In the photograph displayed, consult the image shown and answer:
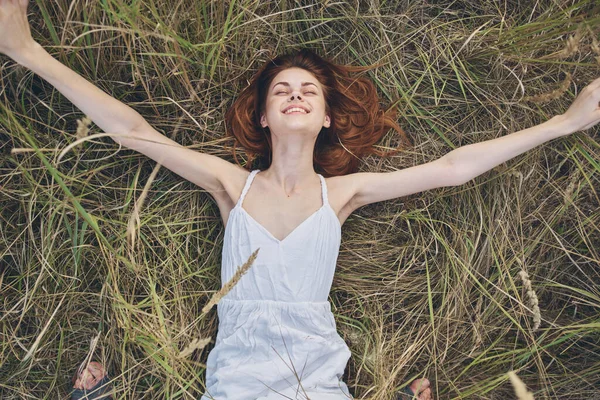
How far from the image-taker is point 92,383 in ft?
9.53

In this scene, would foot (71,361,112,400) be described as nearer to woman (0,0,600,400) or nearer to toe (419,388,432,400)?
woman (0,0,600,400)

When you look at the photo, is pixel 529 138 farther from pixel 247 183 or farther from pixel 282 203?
pixel 247 183

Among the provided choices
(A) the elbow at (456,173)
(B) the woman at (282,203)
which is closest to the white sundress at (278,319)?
(B) the woman at (282,203)

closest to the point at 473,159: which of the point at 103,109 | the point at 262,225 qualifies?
the point at 262,225

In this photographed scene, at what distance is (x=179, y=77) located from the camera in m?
3.02

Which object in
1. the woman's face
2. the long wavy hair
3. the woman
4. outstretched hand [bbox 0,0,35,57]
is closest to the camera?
outstretched hand [bbox 0,0,35,57]

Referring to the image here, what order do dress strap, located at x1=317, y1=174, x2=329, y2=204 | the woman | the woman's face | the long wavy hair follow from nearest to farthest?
the woman → the woman's face → dress strap, located at x1=317, y1=174, x2=329, y2=204 → the long wavy hair

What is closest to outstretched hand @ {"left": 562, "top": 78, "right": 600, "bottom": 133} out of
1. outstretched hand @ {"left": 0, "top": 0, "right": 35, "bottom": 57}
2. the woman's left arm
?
the woman's left arm

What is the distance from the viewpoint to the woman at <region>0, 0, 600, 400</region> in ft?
8.71

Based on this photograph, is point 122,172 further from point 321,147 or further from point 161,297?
point 321,147

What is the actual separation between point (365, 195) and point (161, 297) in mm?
1194

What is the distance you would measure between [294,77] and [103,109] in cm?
95

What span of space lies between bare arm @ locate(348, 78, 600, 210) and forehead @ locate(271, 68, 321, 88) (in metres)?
0.55

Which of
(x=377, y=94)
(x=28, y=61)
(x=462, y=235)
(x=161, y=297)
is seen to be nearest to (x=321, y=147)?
(x=377, y=94)
